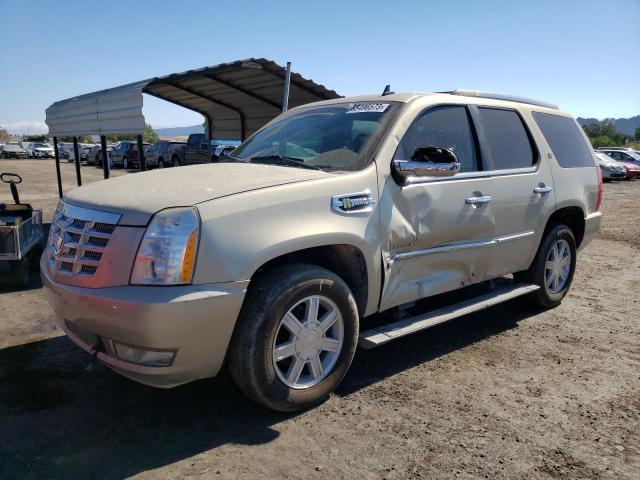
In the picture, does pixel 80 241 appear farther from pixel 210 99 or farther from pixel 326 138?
pixel 210 99

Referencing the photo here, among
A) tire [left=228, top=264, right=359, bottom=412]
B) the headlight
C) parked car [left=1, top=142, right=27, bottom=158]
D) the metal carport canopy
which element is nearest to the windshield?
tire [left=228, top=264, right=359, bottom=412]

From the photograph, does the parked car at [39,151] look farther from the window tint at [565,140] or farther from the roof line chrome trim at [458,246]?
the roof line chrome trim at [458,246]

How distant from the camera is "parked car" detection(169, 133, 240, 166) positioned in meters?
20.4

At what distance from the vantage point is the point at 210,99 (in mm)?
10539

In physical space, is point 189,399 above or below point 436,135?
below

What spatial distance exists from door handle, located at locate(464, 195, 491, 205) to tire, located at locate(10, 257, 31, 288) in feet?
15.8

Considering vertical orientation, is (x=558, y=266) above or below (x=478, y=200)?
below

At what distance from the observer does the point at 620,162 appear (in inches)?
1033

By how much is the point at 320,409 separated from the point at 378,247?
109cm

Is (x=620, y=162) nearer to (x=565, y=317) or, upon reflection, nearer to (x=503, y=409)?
(x=565, y=317)

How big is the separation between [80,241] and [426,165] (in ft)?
7.20

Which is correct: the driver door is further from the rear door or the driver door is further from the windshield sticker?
the windshield sticker

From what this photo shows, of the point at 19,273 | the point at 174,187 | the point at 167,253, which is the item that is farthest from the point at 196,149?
the point at 167,253

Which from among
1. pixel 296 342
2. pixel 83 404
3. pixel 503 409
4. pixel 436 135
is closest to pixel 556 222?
A: pixel 436 135
